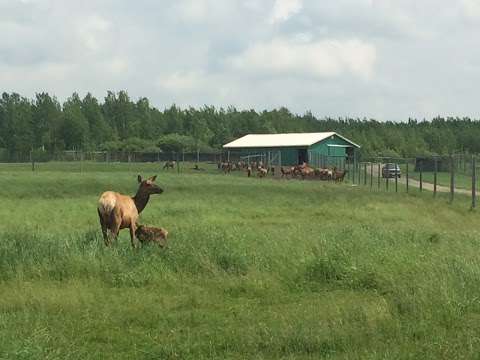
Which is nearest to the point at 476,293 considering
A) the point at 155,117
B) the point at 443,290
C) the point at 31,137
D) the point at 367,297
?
the point at 443,290

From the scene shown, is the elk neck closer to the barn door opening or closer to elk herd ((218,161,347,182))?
elk herd ((218,161,347,182))

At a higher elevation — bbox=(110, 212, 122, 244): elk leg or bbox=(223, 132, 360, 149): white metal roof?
bbox=(223, 132, 360, 149): white metal roof

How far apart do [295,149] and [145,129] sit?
46.0 m

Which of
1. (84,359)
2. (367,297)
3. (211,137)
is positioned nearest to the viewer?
(84,359)

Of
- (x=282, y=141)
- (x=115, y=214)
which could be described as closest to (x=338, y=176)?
(x=282, y=141)

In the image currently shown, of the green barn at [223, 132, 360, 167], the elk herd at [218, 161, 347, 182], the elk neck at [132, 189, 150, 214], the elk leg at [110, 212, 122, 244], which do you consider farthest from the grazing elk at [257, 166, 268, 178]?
the elk leg at [110, 212, 122, 244]

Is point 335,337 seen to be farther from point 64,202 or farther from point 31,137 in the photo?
point 31,137

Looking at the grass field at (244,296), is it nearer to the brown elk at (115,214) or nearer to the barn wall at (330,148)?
the brown elk at (115,214)

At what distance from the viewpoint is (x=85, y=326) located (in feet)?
24.5

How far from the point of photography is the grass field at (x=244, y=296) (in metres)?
6.55

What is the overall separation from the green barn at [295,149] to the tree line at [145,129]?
2215 centimetres

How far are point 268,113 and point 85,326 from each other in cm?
12639

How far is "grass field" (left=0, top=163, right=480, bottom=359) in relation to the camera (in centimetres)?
655

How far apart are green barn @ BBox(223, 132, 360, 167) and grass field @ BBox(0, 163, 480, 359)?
5246 centimetres
